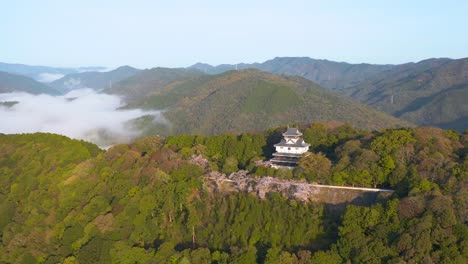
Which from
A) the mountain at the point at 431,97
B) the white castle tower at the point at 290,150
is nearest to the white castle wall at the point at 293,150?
the white castle tower at the point at 290,150

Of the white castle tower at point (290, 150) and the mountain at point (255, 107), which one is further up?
the white castle tower at point (290, 150)

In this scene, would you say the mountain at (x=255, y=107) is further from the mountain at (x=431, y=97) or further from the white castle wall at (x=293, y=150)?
the white castle wall at (x=293, y=150)

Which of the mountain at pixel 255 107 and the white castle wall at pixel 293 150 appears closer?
the white castle wall at pixel 293 150

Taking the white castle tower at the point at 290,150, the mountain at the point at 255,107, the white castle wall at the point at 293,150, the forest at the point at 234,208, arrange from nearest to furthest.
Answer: the forest at the point at 234,208 → the white castle tower at the point at 290,150 → the white castle wall at the point at 293,150 → the mountain at the point at 255,107

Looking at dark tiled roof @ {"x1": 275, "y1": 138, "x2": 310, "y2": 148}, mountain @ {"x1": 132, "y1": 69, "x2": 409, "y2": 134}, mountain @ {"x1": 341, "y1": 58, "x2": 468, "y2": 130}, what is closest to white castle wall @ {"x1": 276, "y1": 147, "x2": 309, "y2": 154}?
dark tiled roof @ {"x1": 275, "y1": 138, "x2": 310, "y2": 148}

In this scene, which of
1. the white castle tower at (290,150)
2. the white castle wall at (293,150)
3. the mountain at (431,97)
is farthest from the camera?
the mountain at (431,97)

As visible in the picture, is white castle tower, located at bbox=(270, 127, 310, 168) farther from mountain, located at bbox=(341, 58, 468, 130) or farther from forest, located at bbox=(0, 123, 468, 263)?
mountain, located at bbox=(341, 58, 468, 130)
